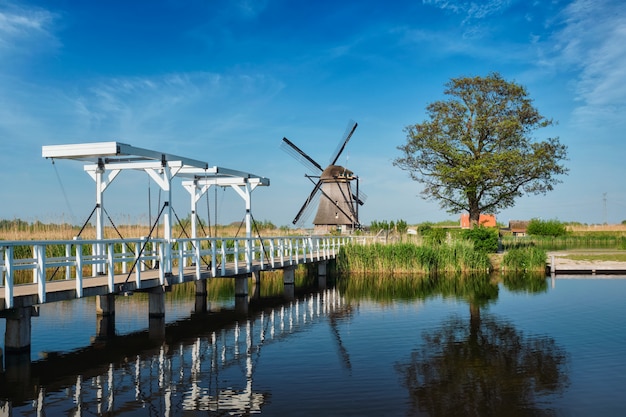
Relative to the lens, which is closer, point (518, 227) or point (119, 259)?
point (119, 259)

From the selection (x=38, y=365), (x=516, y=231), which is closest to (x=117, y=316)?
(x=38, y=365)

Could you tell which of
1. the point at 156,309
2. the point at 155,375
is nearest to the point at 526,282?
the point at 156,309

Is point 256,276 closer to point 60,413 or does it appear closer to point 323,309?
point 323,309

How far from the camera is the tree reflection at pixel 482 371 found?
9.88 metres

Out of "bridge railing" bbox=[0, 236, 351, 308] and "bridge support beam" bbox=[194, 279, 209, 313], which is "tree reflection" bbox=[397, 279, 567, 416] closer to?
"bridge railing" bbox=[0, 236, 351, 308]

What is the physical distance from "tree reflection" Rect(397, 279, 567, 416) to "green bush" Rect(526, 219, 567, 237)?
52.8 meters

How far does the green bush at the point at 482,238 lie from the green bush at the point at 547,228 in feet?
103

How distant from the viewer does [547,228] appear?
6612cm

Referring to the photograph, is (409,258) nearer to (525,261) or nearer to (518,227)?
(525,261)

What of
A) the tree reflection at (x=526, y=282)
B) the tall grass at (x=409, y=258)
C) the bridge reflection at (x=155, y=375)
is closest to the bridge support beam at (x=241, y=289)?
the bridge reflection at (x=155, y=375)

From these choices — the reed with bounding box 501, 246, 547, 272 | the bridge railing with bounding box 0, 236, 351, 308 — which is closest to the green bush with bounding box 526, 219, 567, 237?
the reed with bounding box 501, 246, 547, 272

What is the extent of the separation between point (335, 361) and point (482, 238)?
1064 inches

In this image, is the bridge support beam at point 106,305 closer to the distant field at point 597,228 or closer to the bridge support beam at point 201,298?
the bridge support beam at point 201,298

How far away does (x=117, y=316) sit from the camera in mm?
19641
